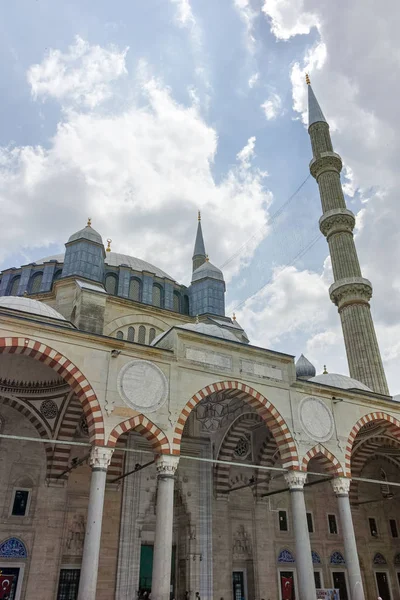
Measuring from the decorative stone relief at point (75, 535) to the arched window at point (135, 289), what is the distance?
746 centimetres

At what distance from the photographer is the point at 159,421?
945 cm

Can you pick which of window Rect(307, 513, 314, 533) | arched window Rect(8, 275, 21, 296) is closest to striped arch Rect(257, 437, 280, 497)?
window Rect(307, 513, 314, 533)

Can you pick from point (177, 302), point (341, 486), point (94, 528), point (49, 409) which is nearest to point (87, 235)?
point (177, 302)

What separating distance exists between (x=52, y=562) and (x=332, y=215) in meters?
16.7

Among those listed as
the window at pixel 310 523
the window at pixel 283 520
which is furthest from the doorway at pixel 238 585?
the window at pixel 310 523

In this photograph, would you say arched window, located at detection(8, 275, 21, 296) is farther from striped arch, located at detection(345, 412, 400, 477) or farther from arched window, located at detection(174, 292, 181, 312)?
striped arch, located at detection(345, 412, 400, 477)

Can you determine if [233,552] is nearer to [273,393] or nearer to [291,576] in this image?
[291,576]

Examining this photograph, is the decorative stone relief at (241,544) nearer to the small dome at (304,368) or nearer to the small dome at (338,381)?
the small dome at (338,381)

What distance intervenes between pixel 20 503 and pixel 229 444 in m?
5.97

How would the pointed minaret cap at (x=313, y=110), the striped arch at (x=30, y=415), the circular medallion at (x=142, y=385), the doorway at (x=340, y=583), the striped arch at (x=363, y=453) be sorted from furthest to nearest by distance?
the pointed minaret cap at (x=313, y=110) < the striped arch at (x=363, y=453) < the doorway at (x=340, y=583) < the striped arch at (x=30, y=415) < the circular medallion at (x=142, y=385)

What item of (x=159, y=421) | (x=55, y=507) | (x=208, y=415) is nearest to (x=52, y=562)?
(x=55, y=507)

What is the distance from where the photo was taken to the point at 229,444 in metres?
13.9

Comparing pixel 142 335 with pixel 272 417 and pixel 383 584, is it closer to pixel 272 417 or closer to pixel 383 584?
pixel 272 417

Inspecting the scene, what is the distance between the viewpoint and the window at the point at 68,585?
10.5 m
